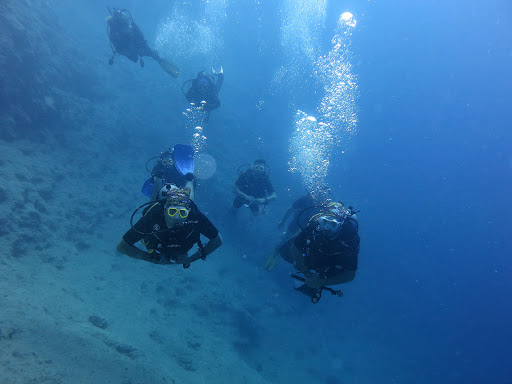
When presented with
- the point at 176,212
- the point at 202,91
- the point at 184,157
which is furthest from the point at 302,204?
the point at 176,212

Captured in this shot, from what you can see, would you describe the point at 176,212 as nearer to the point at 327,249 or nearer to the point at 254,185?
the point at 327,249

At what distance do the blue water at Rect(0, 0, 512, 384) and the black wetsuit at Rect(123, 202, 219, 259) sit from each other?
3.00 meters

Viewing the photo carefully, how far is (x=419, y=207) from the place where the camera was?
42.1m

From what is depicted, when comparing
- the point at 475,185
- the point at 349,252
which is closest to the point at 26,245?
the point at 349,252

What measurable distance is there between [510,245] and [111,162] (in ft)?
233

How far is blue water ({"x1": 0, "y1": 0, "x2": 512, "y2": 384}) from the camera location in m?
9.92

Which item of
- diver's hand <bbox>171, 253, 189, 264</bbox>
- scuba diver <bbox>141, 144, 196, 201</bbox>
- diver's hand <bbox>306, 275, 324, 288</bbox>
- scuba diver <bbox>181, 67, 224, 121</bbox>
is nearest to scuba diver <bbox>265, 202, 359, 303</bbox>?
diver's hand <bbox>306, 275, 324, 288</bbox>

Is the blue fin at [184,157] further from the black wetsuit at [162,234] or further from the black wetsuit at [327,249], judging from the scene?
the black wetsuit at [327,249]

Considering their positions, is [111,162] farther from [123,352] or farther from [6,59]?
[123,352]

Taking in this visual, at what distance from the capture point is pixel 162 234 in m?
3.18

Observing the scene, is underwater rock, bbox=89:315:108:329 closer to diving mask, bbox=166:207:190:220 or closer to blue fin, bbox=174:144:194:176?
blue fin, bbox=174:144:194:176

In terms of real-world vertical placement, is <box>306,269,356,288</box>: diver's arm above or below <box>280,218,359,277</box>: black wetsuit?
below

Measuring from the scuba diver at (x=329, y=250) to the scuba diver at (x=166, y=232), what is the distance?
2.04 m

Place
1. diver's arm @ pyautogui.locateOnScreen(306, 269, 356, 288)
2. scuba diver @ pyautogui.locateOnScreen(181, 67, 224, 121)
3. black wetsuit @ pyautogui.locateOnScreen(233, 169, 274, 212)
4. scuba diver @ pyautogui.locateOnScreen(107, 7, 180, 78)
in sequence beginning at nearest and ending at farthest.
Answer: diver's arm @ pyautogui.locateOnScreen(306, 269, 356, 288) → black wetsuit @ pyautogui.locateOnScreen(233, 169, 274, 212) → scuba diver @ pyautogui.locateOnScreen(107, 7, 180, 78) → scuba diver @ pyautogui.locateOnScreen(181, 67, 224, 121)
